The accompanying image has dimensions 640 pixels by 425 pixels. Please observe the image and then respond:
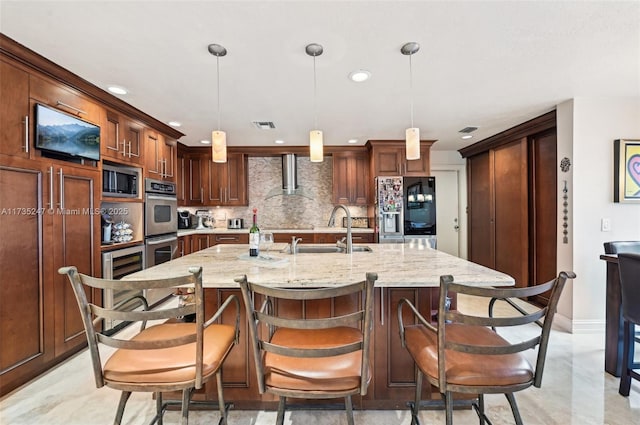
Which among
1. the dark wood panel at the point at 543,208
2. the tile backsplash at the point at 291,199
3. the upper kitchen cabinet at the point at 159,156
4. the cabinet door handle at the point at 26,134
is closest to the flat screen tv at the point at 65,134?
the cabinet door handle at the point at 26,134

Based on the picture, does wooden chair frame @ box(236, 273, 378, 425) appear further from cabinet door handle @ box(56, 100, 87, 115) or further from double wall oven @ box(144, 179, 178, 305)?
double wall oven @ box(144, 179, 178, 305)

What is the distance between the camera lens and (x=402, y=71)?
223 centimetres

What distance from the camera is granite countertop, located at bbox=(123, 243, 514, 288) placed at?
1.38 meters

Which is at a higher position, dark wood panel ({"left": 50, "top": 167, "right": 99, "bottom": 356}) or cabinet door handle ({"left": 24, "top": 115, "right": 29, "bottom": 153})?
cabinet door handle ({"left": 24, "top": 115, "right": 29, "bottom": 153})

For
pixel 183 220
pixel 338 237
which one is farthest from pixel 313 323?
pixel 183 220

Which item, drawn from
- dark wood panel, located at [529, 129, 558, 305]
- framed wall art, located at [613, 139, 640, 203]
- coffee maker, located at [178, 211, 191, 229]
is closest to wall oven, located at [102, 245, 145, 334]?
coffee maker, located at [178, 211, 191, 229]

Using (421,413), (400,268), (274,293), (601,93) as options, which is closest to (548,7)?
(400,268)

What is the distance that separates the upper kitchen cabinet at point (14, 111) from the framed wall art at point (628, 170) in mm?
4960

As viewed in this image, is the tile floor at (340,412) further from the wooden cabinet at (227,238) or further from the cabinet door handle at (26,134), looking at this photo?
the wooden cabinet at (227,238)

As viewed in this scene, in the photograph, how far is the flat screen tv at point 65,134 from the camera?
6.73 feet

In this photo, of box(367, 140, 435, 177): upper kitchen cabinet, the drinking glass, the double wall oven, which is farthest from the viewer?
box(367, 140, 435, 177): upper kitchen cabinet

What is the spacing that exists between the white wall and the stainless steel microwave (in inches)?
180

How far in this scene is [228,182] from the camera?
4.86 metres

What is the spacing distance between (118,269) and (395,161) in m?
3.83
